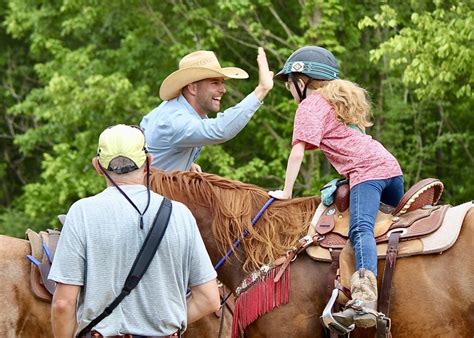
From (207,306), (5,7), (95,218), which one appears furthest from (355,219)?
(5,7)

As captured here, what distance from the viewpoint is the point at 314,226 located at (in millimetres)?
6566

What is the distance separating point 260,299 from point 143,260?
1.89 m

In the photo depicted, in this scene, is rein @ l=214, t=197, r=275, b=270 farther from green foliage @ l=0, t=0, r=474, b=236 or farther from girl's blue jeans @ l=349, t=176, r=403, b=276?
green foliage @ l=0, t=0, r=474, b=236

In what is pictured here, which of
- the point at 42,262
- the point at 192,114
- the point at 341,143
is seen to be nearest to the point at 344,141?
the point at 341,143

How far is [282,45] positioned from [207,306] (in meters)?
14.5

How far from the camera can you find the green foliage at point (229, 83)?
1786 cm

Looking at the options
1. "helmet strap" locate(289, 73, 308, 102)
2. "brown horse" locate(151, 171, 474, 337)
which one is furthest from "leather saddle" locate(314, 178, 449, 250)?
"helmet strap" locate(289, 73, 308, 102)

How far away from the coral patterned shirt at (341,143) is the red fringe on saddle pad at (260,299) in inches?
29.9

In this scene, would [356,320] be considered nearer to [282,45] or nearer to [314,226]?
[314,226]

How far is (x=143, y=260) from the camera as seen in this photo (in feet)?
15.4

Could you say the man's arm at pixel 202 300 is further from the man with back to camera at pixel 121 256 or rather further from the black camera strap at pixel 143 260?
the black camera strap at pixel 143 260

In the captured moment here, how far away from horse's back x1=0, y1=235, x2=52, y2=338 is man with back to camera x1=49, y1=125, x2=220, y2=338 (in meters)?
2.11

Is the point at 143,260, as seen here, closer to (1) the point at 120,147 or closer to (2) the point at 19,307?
(1) the point at 120,147

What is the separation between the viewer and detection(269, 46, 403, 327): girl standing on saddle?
6.36 metres
